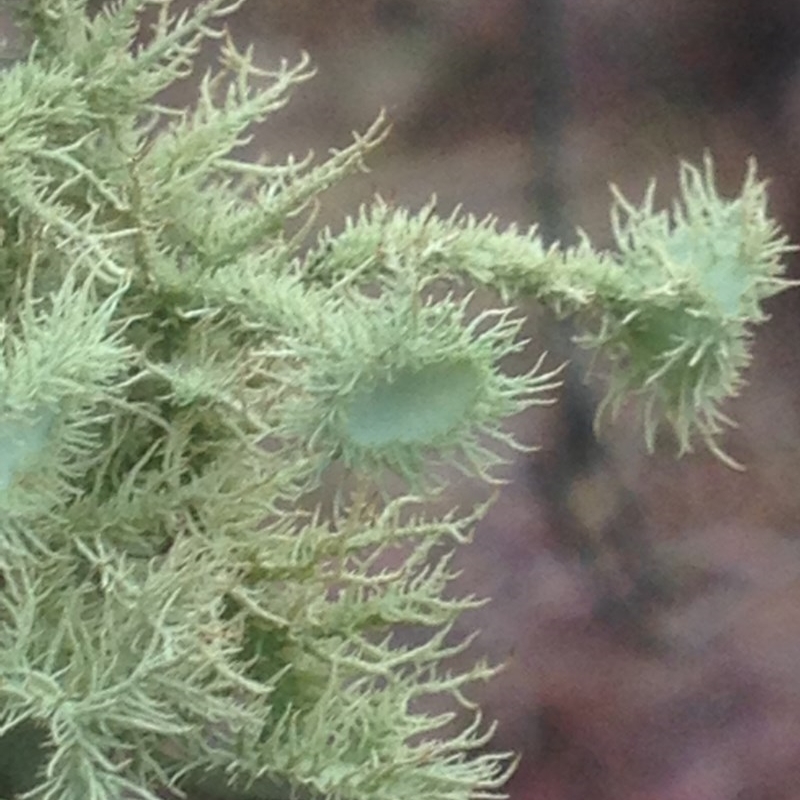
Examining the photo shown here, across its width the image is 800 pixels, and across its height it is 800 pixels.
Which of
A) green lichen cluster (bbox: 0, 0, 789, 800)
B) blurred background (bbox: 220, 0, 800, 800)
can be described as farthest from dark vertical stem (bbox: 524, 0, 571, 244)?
green lichen cluster (bbox: 0, 0, 789, 800)

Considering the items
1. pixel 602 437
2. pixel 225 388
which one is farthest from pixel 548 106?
pixel 225 388

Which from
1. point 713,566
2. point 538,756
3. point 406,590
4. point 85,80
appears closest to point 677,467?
point 713,566

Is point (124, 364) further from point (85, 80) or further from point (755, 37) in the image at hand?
point (755, 37)

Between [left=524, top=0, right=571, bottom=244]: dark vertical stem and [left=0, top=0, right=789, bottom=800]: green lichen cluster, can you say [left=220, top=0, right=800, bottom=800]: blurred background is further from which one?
[left=0, top=0, right=789, bottom=800]: green lichen cluster

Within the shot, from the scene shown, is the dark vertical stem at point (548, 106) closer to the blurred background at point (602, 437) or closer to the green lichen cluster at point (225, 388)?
the blurred background at point (602, 437)

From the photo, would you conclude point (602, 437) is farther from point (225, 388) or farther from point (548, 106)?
point (225, 388)

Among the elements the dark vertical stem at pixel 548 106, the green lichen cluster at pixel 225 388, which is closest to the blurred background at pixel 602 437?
the dark vertical stem at pixel 548 106
